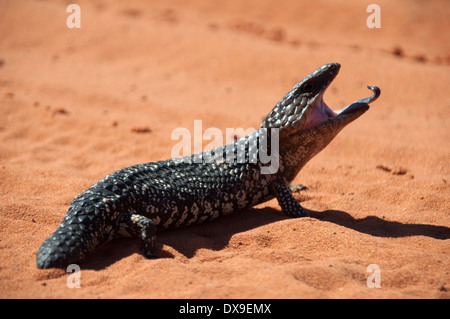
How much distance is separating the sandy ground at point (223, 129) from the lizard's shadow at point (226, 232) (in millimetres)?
21

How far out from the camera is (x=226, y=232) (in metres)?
4.84

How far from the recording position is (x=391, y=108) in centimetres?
952

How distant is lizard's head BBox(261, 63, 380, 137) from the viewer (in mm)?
5137

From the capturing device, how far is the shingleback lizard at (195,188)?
411 centimetres

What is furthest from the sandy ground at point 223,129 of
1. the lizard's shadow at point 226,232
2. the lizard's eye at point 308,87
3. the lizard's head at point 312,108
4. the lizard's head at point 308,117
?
the lizard's eye at point 308,87

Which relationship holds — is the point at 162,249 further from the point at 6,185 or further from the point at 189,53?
the point at 189,53

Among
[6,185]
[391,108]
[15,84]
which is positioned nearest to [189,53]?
[15,84]

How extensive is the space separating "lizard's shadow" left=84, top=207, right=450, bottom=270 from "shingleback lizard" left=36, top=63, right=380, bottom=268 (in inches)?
4.6

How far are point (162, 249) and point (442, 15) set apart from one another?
56.5 ft
